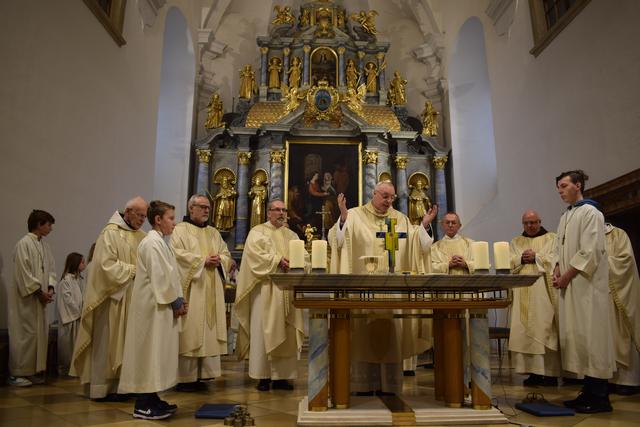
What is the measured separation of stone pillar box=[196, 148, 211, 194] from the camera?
12398 millimetres

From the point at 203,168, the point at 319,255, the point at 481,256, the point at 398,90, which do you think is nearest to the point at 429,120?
the point at 398,90

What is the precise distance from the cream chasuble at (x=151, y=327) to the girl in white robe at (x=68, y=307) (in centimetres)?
322

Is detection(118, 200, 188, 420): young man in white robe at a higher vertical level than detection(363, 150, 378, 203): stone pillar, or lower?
lower

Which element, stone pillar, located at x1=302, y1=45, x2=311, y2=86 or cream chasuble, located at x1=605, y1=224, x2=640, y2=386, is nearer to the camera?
cream chasuble, located at x1=605, y1=224, x2=640, y2=386

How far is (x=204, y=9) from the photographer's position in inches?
534

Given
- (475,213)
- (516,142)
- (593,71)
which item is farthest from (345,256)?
(475,213)

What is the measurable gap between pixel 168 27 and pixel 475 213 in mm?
8362

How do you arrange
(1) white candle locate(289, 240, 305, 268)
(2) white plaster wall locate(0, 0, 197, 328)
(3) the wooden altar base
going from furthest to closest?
(2) white plaster wall locate(0, 0, 197, 328), (1) white candle locate(289, 240, 305, 268), (3) the wooden altar base

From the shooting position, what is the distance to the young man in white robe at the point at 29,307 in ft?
17.2

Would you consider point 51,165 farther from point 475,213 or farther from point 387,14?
point 387,14

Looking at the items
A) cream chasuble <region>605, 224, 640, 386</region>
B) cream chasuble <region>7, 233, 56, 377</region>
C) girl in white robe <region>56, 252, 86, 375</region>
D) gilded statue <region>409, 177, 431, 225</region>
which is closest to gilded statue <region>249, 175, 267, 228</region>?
gilded statue <region>409, 177, 431, 225</region>

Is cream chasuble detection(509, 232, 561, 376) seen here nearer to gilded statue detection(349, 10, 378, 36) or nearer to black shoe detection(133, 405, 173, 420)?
black shoe detection(133, 405, 173, 420)

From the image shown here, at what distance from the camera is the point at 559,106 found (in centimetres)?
789

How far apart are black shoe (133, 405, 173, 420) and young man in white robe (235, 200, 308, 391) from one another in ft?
4.64
